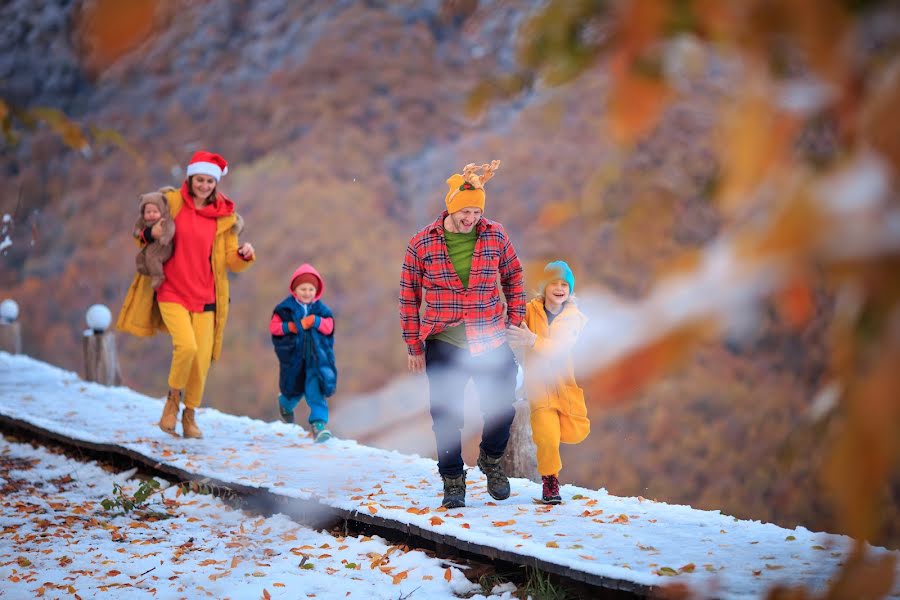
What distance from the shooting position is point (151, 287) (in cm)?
625

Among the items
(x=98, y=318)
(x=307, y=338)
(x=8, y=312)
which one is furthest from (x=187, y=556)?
(x=8, y=312)

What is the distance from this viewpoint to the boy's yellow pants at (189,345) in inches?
240

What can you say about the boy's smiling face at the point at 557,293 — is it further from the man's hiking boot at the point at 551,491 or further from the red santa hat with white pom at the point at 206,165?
the red santa hat with white pom at the point at 206,165

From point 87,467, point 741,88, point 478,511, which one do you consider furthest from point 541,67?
point 87,467

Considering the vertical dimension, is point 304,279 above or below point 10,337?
below

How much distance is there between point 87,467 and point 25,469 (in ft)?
1.35

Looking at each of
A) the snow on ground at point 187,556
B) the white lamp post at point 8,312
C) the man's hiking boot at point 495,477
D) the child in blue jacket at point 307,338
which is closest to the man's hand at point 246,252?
the child in blue jacket at point 307,338

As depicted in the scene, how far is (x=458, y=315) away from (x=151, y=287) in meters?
2.75

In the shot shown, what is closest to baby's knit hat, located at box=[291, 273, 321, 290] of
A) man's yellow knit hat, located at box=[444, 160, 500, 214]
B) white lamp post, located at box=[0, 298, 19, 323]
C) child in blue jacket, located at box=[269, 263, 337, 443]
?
child in blue jacket, located at box=[269, 263, 337, 443]

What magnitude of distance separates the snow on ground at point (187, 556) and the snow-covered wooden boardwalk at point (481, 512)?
16 centimetres

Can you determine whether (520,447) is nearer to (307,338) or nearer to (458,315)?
(458,315)

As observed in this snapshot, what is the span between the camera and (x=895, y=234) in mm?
801

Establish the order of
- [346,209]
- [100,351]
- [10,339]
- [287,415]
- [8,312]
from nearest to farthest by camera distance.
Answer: [287,415], [100,351], [10,339], [8,312], [346,209]

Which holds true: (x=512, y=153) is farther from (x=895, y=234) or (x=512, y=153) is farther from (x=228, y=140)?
(x=895, y=234)
